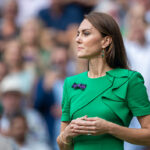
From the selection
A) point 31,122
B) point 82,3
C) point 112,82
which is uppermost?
point 82,3

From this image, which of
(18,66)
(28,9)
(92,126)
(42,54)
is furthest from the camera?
(28,9)

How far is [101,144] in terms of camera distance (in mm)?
2297

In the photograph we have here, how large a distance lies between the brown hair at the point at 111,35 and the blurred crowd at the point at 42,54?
3.12 m

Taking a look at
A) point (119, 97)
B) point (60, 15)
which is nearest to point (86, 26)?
point (119, 97)

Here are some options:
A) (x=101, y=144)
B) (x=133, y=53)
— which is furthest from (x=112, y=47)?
(x=133, y=53)

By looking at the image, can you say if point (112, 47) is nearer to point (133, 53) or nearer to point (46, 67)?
point (133, 53)

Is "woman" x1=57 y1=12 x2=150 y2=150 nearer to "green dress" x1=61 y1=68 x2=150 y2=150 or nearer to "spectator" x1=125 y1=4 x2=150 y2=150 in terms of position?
"green dress" x1=61 y1=68 x2=150 y2=150

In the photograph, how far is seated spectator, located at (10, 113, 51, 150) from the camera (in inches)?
233

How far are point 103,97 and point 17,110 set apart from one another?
4.10 metres

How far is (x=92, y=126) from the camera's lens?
217 cm

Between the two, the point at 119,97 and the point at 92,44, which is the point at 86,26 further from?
the point at 119,97

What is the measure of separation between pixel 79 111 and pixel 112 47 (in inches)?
18.4

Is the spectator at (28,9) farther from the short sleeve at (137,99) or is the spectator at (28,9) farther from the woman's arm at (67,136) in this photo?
the short sleeve at (137,99)

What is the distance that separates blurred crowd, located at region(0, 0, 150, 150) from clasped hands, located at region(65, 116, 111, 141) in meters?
3.47
